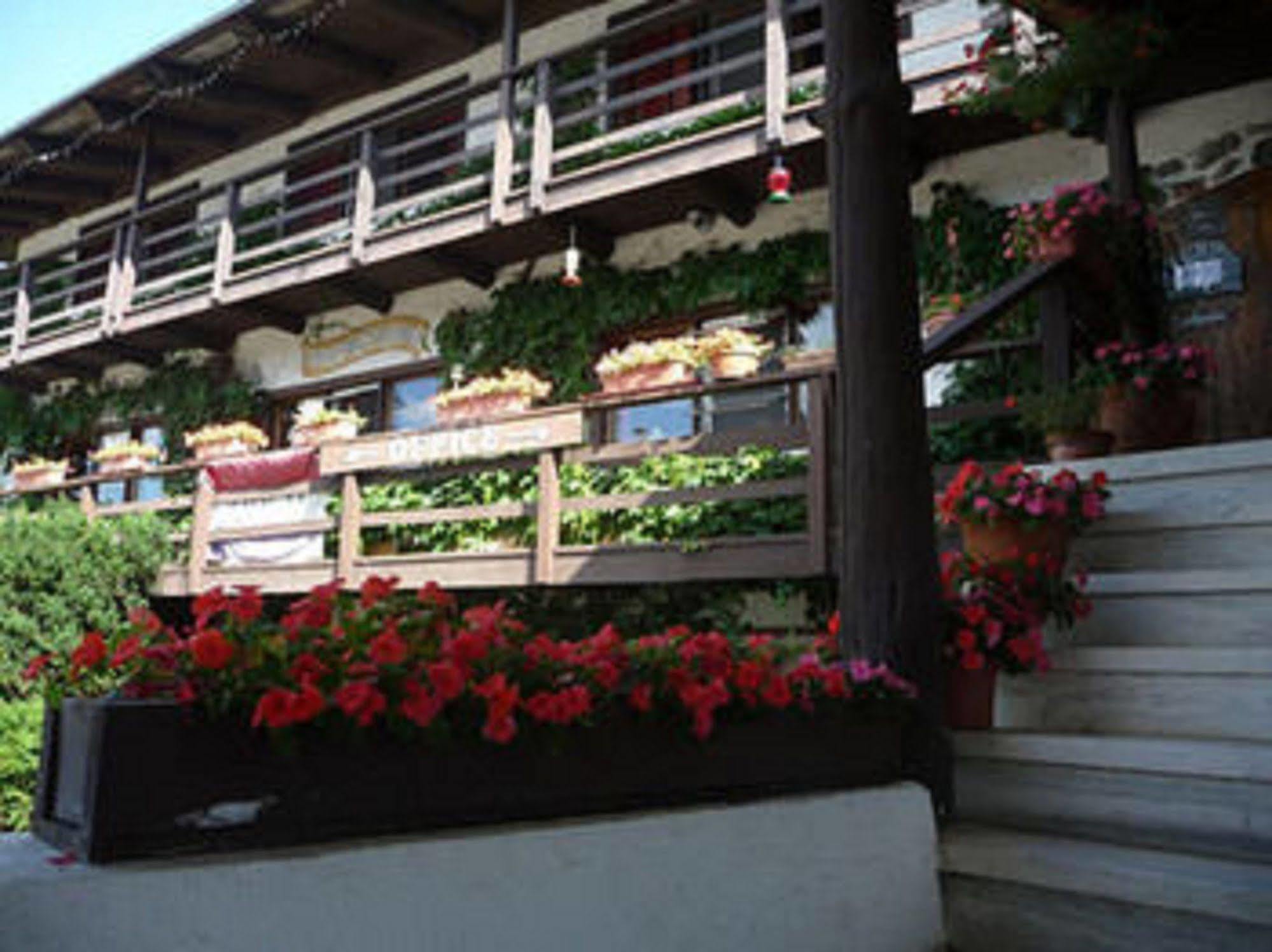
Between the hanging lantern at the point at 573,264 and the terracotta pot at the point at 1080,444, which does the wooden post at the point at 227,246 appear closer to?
the hanging lantern at the point at 573,264

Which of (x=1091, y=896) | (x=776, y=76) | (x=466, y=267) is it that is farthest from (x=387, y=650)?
(x=466, y=267)

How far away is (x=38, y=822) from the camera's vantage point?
2041 millimetres

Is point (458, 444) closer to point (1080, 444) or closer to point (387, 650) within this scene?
point (1080, 444)

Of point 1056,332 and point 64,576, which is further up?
point 1056,332

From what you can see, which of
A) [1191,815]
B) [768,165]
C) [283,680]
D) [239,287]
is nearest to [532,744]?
[283,680]

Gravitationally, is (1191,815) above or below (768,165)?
below

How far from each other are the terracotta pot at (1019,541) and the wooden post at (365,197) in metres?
7.48

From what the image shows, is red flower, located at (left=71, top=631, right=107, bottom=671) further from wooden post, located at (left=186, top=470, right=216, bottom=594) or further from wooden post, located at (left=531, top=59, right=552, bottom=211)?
wooden post, located at (left=186, top=470, right=216, bottom=594)

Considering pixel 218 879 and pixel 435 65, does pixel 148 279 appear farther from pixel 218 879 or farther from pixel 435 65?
pixel 218 879

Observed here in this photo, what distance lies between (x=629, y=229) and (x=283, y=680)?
7797 millimetres

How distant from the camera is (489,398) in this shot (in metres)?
8.06

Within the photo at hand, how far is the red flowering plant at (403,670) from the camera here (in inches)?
77.2

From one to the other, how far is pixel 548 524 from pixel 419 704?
15.9 feet

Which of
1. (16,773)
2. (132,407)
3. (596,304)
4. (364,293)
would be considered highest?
(364,293)
